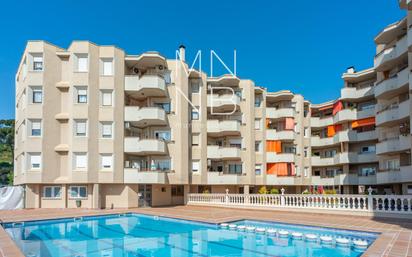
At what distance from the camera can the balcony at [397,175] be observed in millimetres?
25984

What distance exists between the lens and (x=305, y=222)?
17.9 metres

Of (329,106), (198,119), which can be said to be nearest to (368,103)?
(329,106)

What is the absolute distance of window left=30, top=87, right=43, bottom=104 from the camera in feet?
94.3

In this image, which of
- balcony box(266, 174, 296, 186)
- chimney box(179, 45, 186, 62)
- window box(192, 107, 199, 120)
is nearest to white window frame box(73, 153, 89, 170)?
window box(192, 107, 199, 120)

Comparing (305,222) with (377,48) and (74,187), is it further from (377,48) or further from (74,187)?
(377,48)

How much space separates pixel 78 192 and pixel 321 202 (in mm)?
20507

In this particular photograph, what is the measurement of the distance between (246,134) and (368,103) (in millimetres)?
14446

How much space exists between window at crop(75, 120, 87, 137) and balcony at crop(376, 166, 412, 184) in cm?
2650

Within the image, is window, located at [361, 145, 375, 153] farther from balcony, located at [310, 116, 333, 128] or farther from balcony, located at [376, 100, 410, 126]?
balcony, located at [376, 100, 410, 126]

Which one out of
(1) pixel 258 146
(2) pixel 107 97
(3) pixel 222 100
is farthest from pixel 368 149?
(2) pixel 107 97

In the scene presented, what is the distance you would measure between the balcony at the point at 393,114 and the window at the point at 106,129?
24485mm

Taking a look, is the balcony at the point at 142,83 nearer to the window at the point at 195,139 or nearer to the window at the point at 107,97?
the window at the point at 107,97

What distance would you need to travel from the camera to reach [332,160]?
134 feet

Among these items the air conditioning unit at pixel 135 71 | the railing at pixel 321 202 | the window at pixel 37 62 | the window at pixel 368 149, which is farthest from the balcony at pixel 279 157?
the window at pixel 37 62
